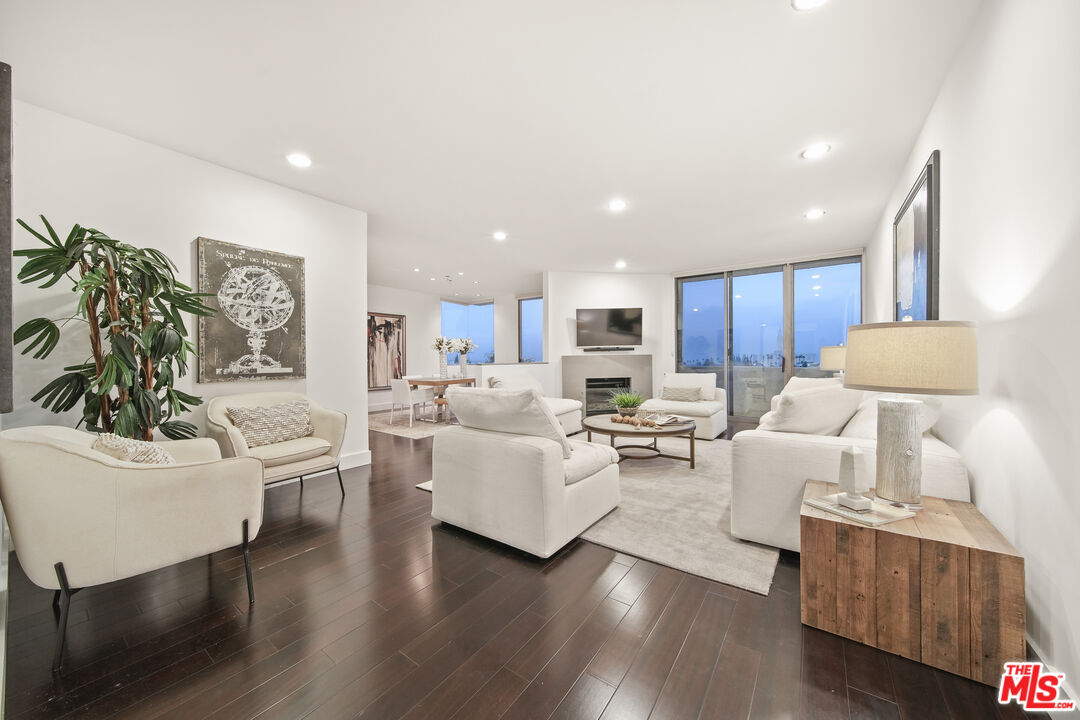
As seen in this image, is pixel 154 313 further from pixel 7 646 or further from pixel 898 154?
pixel 898 154

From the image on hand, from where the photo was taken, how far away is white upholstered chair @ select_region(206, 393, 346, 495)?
2783 millimetres

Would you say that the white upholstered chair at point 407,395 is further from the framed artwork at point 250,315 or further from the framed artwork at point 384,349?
the framed artwork at point 250,315

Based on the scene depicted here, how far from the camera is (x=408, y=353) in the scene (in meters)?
8.93

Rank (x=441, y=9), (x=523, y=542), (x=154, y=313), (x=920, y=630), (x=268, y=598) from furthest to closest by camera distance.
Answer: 1. (x=154, y=313)
2. (x=523, y=542)
3. (x=268, y=598)
4. (x=441, y=9)
5. (x=920, y=630)

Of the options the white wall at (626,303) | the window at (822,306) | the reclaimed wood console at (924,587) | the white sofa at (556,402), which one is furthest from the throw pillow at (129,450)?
the window at (822,306)

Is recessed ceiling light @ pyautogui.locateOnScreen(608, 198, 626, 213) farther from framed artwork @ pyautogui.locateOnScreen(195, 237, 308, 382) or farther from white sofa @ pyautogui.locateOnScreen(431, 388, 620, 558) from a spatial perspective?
framed artwork @ pyautogui.locateOnScreen(195, 237, 308, 382)

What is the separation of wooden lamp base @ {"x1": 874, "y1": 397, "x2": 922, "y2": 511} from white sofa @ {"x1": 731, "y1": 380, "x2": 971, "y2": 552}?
0.29 meters

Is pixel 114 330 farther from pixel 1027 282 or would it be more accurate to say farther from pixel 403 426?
pixel 403 426

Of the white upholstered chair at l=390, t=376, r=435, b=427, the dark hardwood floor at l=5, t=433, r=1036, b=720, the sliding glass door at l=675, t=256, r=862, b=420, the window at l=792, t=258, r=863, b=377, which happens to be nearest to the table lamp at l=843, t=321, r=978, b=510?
the dark hardwood floor at l=5, t=433, r=1036, b=720

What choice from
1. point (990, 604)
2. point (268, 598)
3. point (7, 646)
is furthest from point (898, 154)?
point (7, 646)

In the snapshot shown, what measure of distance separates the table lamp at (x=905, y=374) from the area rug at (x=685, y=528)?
749 mm

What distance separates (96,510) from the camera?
1.55 m

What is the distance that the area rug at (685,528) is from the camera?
2160 millimetres

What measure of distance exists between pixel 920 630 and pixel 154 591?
3.28 meters
